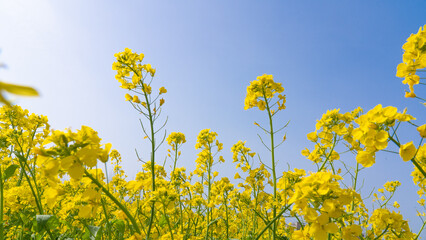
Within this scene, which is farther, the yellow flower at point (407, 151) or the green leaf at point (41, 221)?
the green leaf at point (41, 221)

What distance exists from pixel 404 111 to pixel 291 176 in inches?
39.2

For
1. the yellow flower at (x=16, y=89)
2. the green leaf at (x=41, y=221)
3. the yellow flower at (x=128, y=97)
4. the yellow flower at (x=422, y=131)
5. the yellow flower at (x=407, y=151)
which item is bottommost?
the yellow flower at (x=16, y=89)

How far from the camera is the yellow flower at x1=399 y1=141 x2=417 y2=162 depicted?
1.33 metres

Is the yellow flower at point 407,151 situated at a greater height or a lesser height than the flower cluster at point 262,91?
lesser

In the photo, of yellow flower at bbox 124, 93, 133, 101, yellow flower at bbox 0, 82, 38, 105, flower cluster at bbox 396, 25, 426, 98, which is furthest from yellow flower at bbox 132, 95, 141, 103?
yellow flower at bbox 0, 82, 38, 105

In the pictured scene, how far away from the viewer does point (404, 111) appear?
4.66 feet

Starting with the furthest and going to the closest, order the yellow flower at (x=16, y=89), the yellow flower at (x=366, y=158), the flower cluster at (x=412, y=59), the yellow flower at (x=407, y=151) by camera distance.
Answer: the flower cluster at (x=412, y=59), the yellow flower at (x=366, y=158), the yellow flower at (x=407, y=151), the yellow flower at (x=16, y=89)

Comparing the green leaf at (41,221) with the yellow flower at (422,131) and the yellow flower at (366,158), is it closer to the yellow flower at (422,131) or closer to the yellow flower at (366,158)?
the yellow flower at (366,158)

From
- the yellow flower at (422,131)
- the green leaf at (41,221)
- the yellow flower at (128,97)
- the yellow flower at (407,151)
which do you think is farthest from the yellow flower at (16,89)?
the yellow flower at (128,97)

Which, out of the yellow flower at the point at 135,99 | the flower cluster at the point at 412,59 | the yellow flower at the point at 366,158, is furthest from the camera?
the yellow flower at the point at 135,99

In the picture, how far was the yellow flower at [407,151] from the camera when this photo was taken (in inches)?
52.2

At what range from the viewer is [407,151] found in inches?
52.7

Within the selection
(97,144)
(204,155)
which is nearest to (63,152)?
(97,144)

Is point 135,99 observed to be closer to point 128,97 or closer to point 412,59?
point 128,97
